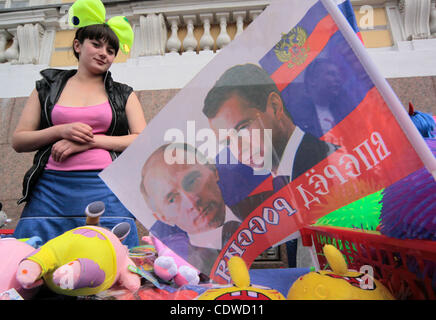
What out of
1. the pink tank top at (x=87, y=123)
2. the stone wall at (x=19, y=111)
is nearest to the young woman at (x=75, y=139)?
the pink tank top at (x=87, y=123)

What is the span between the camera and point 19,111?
2.22 meters

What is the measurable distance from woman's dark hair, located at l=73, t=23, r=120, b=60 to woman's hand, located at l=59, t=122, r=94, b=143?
39cm

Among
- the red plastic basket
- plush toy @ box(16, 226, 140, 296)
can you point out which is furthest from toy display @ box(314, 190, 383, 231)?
plush toy @ box(16, 226, 140, 296)

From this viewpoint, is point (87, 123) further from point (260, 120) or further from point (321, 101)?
point (321, 101)

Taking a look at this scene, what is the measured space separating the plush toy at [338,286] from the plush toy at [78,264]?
362 millimetres

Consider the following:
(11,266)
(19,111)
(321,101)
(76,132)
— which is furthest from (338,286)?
(19,111)

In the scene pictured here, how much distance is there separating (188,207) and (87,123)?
2.03 ft

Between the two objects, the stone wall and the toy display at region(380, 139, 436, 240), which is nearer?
the toy display at region(380, 139, 436, 240)

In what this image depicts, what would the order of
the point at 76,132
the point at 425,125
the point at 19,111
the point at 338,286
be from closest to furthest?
1. the point at 338,286
2. the point at 425,125
3. the point at 76,132
4. the point at 19,111

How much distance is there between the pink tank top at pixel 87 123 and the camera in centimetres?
98

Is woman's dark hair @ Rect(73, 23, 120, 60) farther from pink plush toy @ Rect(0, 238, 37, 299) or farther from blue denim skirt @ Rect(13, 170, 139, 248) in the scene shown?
pink plush toy @ Rect(0, 238, 37, 299)

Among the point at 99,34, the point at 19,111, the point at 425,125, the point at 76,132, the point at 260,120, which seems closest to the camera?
the point at 260,120

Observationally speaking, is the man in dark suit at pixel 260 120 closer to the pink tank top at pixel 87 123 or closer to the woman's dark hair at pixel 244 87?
the woman's dark hair at pixel 244 87

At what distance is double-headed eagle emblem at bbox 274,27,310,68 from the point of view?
516 mm
